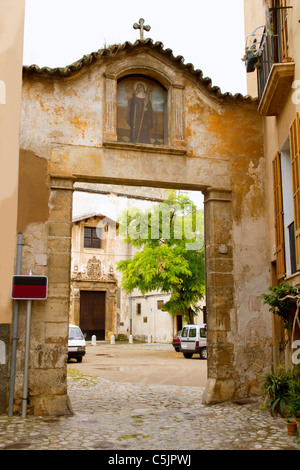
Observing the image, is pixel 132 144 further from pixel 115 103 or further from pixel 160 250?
pixel 160 250

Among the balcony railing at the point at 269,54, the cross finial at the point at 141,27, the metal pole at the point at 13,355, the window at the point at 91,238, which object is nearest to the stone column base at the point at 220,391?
the metal pole at the point at 13,355

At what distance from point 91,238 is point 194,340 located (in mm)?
14030

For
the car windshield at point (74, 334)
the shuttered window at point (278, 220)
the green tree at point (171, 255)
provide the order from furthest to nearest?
the green tree at point (171, 255)
the car windshield at point (74, 334)
the shuttered window at point (278, 220)

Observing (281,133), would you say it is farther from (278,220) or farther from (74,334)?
(74,334)

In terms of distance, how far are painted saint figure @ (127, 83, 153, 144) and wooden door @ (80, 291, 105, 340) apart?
23204 millimetres

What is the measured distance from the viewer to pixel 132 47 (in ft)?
29.6

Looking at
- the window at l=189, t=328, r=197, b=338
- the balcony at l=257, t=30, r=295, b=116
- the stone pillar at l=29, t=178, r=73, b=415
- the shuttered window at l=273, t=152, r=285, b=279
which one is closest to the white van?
the window at l=189, t=328, r=197, b=338

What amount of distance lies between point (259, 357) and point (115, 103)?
5315 millimetres

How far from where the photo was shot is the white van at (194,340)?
19.6 metres

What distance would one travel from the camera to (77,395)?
9.97 meters

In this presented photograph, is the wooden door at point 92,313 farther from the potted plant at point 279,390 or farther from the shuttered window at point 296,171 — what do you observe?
the shuttered window at point 296,171

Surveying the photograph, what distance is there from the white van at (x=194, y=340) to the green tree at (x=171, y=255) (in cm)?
202

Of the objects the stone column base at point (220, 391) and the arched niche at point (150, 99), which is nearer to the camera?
the stone column base at point (220, 391)
